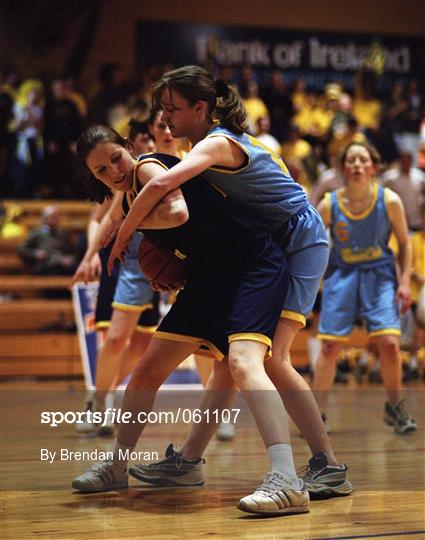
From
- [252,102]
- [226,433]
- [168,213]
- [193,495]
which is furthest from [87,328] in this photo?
[252,102]

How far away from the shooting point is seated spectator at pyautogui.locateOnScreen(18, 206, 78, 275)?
10.2 m

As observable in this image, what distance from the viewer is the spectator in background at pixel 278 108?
13.5 m

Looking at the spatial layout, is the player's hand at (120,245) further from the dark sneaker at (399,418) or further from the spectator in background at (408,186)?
the spectator in background at (408,186)

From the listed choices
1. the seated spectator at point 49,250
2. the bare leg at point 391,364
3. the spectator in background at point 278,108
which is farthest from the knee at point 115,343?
the spectator in background at point 278,108

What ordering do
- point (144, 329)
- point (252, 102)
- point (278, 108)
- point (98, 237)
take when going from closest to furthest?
point (98, 237), point (144, 329), point (252, 102), point (278, 108)

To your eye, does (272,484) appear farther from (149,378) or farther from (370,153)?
(370,153)

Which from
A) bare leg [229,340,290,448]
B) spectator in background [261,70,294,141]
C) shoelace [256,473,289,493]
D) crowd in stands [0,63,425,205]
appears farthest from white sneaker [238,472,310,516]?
spectator in background [261,70,294,141]

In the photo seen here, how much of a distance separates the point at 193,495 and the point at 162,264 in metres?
0.82

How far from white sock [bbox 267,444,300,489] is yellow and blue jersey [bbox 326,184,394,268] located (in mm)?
2598

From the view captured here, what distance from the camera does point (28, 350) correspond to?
30.0 feet

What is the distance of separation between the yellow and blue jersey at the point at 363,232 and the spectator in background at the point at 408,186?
16.7 ft

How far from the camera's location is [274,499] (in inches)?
128

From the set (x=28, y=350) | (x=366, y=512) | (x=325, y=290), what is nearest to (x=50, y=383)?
(x=28, y=350)

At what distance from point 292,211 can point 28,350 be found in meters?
5.81
